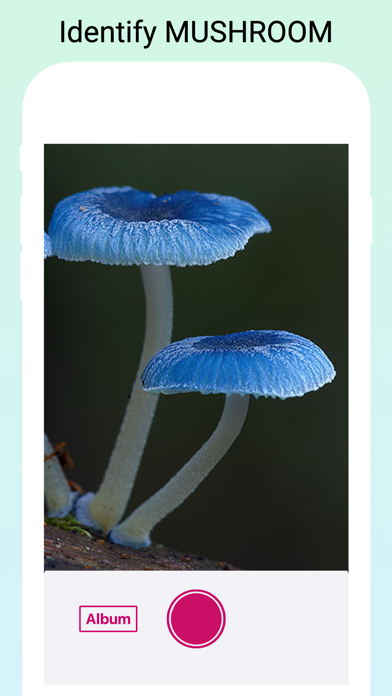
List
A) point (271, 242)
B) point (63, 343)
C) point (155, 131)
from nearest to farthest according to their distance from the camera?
point (155, 131)
point (63, 343)
point (271, 242)

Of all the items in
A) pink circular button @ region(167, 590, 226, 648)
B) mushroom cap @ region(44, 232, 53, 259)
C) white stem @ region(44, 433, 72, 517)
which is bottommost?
pink circular button @ region(167, 590, 226, 648)

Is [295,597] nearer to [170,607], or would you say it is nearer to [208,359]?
[170,607]

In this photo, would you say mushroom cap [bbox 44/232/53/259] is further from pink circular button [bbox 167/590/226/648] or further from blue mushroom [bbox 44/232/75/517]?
pink circular button [bbox 167/590/226/648]

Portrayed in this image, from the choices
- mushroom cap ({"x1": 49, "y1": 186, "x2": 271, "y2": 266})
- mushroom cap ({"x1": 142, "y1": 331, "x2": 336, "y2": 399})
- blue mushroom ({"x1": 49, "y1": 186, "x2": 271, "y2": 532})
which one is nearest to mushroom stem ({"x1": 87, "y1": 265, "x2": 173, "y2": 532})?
blue mushroom ({"x1": 49, "y1": 186, "x2": 271, "y2": 532})

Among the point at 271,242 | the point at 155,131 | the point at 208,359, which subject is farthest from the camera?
the point at 271,242

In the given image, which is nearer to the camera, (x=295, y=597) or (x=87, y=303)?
(x=295, y=597)
